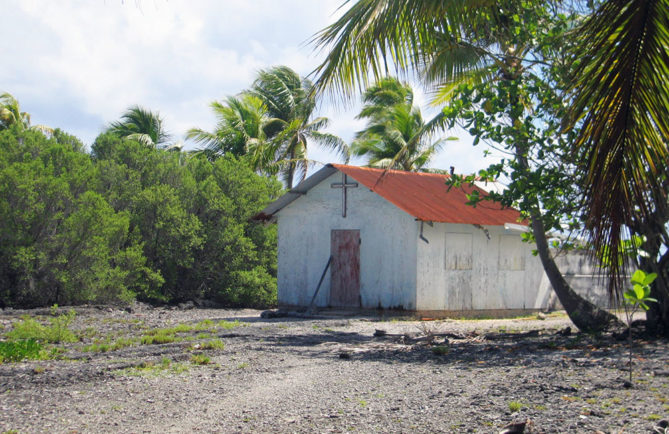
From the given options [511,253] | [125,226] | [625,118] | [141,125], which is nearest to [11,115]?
[141,125]

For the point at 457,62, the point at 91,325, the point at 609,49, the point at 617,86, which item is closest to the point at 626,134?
the point at 617,86

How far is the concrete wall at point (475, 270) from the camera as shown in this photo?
1802 cm

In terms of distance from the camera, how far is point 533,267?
2031 cm

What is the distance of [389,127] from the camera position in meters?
33.7

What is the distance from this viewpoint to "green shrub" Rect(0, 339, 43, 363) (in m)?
9.15

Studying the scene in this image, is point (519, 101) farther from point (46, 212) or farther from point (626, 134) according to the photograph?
point (46, 212)

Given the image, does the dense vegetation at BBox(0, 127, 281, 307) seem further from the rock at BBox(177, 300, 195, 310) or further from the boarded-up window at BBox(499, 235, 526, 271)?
the boarded-up window at BBox(499, 235, 526, 271)

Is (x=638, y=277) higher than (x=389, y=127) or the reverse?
the reverse

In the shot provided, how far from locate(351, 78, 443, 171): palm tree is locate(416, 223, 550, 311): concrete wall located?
39.2 feet

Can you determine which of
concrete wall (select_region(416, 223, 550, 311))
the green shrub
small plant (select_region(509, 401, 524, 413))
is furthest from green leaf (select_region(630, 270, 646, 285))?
concrete wall (select_region(416, 223, 550, 311))

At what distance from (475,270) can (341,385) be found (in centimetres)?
→ 1223

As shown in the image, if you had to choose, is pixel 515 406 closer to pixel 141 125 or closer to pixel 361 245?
pixel 361 245

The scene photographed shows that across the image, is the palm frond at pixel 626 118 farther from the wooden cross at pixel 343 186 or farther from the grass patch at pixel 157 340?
the wooden cross at pixel 343 186

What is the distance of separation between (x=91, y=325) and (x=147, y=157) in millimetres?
9458
